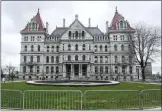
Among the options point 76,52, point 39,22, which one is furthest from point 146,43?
point 39,22

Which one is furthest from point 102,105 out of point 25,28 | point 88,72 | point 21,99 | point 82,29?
point 25,28

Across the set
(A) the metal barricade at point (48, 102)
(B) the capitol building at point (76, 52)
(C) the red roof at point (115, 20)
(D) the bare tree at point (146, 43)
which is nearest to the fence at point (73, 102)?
(A) the metal barricade at point (48, 102)

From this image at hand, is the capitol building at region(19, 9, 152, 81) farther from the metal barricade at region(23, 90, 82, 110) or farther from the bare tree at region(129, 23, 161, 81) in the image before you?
the metal barricade at region(23, 90, 82, 110)

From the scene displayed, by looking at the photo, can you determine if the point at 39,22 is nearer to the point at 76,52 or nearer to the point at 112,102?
the point at 76,52

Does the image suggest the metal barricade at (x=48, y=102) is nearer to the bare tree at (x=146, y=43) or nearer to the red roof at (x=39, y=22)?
the bare tree at (x=146, y=43)

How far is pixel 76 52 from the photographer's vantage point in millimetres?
57000

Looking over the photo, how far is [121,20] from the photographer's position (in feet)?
191

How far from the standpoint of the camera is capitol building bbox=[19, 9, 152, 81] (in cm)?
5656

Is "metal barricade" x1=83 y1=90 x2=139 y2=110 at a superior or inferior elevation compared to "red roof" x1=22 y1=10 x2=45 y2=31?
inferior

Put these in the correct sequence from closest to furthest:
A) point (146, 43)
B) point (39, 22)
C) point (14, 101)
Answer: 1. point (14, 101)
2. point (146, 43)
3. point (39, 22)

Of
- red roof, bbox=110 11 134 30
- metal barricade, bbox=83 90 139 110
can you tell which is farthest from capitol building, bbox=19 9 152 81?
metal barricade, bbox=83 90 139 110

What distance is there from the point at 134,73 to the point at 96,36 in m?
15.1

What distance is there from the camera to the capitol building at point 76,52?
56.6m

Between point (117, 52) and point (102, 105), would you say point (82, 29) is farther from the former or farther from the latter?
point (102, 105)
